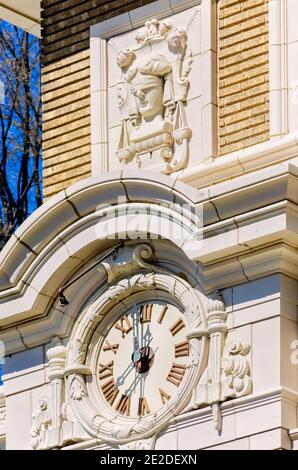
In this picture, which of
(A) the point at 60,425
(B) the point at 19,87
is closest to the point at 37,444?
(A) the point at 60,425

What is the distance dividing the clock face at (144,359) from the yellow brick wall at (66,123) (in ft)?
5.32

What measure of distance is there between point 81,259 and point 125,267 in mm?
354

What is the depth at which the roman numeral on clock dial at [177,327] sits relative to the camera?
22.5 m

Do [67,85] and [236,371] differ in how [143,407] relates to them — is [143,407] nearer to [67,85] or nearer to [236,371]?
[236,371]

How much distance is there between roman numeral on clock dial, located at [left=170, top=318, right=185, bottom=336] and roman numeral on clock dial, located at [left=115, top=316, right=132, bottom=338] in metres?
0.41

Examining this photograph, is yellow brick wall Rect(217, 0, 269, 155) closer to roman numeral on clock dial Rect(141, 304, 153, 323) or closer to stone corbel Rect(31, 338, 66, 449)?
roman numeral on clock dial Rect(141, 304, 153, 323)

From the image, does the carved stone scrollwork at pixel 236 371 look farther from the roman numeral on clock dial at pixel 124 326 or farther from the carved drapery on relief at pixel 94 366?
the roman numeral on clock dial at pixel 124 326

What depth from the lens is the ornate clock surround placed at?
22.2 meters

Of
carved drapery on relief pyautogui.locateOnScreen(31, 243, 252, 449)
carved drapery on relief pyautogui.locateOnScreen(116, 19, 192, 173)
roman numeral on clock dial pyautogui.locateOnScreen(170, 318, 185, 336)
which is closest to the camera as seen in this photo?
carved drapery on relief pyautogui.locateOnScreen(31, 243, 252, 449)

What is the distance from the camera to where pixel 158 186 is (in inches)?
878

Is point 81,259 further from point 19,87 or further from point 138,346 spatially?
point 19,87

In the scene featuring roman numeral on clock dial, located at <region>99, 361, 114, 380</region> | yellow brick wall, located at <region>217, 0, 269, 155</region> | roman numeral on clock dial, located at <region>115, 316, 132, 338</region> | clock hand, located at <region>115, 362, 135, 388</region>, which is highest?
yellow brick wall, located at <region>217, 0, 269, 155</region>

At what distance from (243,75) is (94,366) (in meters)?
2.46

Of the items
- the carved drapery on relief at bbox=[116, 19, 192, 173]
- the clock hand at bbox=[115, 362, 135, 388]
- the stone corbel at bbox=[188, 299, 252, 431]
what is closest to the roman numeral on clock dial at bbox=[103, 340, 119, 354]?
the clock hand at bbox=[115, 362, 135, 388]
